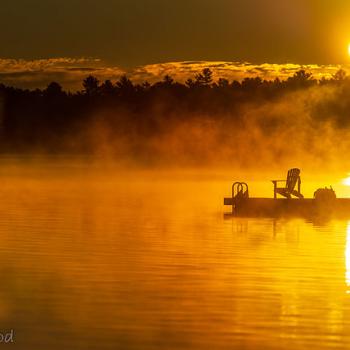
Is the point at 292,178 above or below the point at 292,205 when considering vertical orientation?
above

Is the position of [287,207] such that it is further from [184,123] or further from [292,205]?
[184,123]

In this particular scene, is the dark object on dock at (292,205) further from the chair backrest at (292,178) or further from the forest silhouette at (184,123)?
the forest silhouette at (184,123)

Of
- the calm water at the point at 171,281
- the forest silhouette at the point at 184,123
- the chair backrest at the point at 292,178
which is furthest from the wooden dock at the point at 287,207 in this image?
the forest silhouette at the point at 184,123

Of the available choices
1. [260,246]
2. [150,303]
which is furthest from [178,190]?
[150,303]

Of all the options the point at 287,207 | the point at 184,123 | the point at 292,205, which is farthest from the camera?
the point at 184,123

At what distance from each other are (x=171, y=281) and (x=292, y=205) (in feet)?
59.8

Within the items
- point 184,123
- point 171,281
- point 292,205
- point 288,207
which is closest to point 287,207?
point 288,207

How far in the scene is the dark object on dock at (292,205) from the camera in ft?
137

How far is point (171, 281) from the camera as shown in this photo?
24656mm

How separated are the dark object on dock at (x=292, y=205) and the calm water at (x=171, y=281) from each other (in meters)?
1.21

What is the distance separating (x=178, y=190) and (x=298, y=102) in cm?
8137

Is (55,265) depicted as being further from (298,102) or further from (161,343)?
(298,102)

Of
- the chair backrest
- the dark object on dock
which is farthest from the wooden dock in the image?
the chair backrest

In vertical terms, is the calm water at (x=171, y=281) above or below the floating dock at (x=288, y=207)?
below
